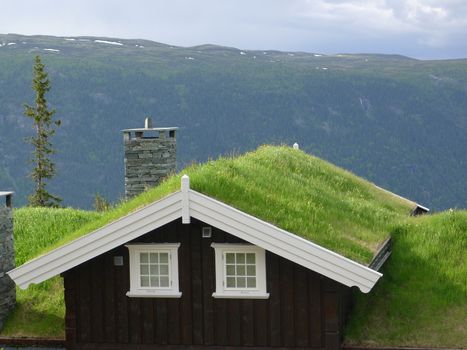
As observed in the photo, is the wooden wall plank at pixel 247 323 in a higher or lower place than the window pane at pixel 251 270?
lower

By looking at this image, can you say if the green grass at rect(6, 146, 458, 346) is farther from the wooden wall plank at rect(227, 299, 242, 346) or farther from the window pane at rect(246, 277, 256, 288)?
the wooden wall plank at rect(227, 299, 242, 346)

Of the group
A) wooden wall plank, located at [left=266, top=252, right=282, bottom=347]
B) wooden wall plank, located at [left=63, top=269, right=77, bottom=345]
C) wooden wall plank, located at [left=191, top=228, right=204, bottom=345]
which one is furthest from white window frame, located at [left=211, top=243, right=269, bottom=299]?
wooden wall plank, located at [left=63, top=269, right=77, bottom=345]

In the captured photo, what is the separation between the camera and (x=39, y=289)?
19656 millimetres

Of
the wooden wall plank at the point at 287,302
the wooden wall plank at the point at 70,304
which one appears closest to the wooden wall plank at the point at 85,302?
the wooden wall plank at the point at 70,304

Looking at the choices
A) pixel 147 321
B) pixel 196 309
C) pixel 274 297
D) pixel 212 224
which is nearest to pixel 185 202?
pixel 212 224

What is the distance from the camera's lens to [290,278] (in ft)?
51.0

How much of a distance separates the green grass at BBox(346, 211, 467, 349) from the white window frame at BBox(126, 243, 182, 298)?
150 inches

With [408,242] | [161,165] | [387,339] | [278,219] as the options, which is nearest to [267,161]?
[161,165]

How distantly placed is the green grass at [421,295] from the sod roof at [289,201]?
2.91 feet

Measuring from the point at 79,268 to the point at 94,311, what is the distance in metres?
0.92

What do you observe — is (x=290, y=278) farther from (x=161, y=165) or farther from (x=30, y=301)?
(x=161, y=165)

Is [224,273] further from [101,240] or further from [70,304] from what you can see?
[70,304]

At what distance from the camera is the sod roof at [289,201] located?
17227 mm

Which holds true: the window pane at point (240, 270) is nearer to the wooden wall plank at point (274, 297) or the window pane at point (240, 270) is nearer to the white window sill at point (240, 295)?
the white window sill at point (240, 295)
